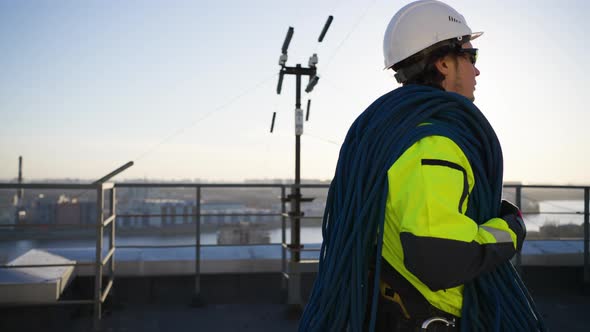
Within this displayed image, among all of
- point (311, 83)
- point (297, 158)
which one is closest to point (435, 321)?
point (297, 158)

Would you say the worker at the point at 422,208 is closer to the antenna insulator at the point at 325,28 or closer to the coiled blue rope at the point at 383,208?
the coiled blue rope at the point at 383,208

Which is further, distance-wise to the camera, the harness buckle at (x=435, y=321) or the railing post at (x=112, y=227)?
the railing post at (x=112, y=227)

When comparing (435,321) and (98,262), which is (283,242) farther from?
(435,321)

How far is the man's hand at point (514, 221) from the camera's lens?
0.86 metres

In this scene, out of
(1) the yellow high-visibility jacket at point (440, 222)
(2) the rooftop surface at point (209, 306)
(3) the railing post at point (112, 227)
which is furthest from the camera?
(3) the railing post at point (112, 227)

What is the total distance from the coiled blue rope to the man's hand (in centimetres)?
3

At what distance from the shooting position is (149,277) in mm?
3623

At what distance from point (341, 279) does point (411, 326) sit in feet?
0.53

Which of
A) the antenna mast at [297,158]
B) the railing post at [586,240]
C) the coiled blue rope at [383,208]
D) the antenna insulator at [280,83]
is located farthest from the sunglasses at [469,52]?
the railing post at [586,240]

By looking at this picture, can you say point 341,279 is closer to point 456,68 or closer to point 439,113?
point 439,113

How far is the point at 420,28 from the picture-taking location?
104cm

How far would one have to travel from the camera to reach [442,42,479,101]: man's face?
1.00 metres

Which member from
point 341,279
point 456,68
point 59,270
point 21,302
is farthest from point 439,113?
point 59,270

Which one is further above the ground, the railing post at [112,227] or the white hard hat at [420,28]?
the white hard hat at [420,28]
